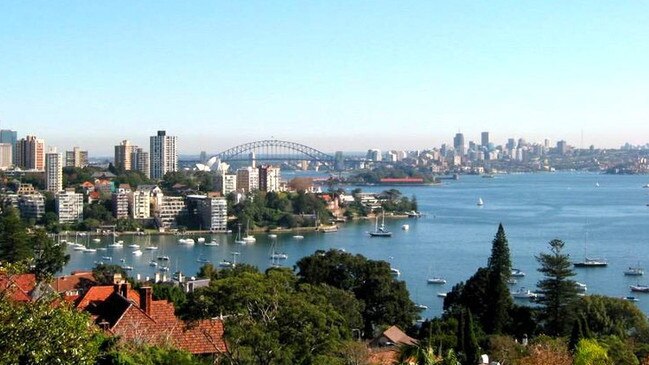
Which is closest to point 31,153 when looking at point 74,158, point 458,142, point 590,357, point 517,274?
point 74,158

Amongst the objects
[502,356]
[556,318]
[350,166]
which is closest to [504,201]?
[556,318]

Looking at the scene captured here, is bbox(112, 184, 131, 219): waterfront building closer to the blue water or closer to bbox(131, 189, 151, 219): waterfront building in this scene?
bbox(131, 189, 151, 219): waterfront building

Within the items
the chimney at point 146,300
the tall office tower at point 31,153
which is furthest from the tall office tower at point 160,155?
the chimney at point 146,300

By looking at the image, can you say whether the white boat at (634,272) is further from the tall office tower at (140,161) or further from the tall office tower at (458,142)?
the tall office tower at (458,142)

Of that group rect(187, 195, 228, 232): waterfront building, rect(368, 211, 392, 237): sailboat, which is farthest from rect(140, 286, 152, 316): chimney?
rect(187, 195, 228, 232): waterfront building

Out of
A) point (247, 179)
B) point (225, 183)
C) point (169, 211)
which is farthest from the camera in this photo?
point (247, 179)

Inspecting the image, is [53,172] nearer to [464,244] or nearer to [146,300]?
[464,244]
